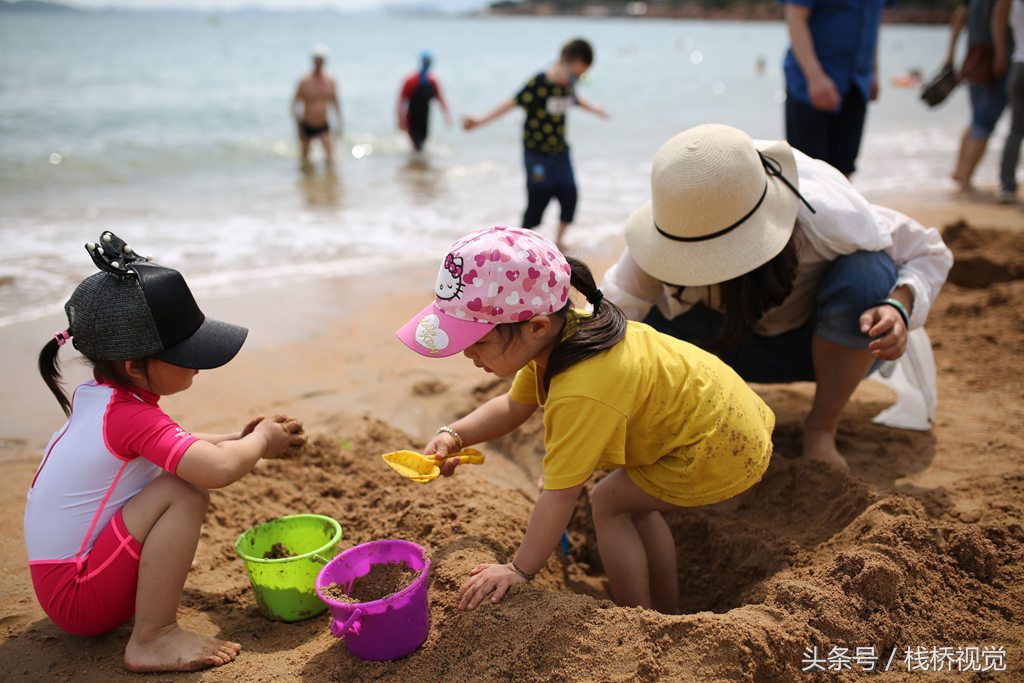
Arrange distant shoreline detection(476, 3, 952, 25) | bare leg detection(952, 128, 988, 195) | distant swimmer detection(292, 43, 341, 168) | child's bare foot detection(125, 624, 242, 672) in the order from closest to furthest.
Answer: child's bare foot detection(125, 624, 242, 672) < bare leg detection(952, 128, 988, 195) < distant swimmer detection(292, 43, 341, 168) < distant shoreline detection(476, 3, 952, 25)

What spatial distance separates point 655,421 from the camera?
7.20ft

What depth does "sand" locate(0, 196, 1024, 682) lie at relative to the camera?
1.99m

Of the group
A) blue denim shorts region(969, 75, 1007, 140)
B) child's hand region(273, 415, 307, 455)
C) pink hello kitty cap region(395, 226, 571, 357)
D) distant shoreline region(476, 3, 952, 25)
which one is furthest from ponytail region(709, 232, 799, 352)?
distant shoreline region(476, 3, 952, 25)

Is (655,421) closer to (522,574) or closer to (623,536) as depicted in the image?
(623,536)

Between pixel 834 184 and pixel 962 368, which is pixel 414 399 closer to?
pixel 834 184

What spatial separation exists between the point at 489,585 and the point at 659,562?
58 cm

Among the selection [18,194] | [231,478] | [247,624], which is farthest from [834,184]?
[18,194]

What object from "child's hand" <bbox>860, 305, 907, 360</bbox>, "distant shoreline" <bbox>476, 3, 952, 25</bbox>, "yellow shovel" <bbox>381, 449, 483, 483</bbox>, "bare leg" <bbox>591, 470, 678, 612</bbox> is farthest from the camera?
"distant shoreline" <bbox>476, 3, 952, 25</bbox>

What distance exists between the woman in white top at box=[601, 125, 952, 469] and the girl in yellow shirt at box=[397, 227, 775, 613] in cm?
40

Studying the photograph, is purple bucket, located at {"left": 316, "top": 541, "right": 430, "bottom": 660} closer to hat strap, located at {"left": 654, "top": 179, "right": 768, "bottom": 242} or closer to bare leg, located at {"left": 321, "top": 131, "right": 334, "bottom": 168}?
hat strap, located at {"left": 654, "top": 179, "right": 768, "bottom": 242}

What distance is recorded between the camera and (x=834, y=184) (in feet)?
9.07

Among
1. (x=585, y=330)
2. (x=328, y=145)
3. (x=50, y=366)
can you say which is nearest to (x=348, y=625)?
(x=585, y=330)

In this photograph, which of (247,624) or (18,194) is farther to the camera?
(18,194)

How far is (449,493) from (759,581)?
983mm
